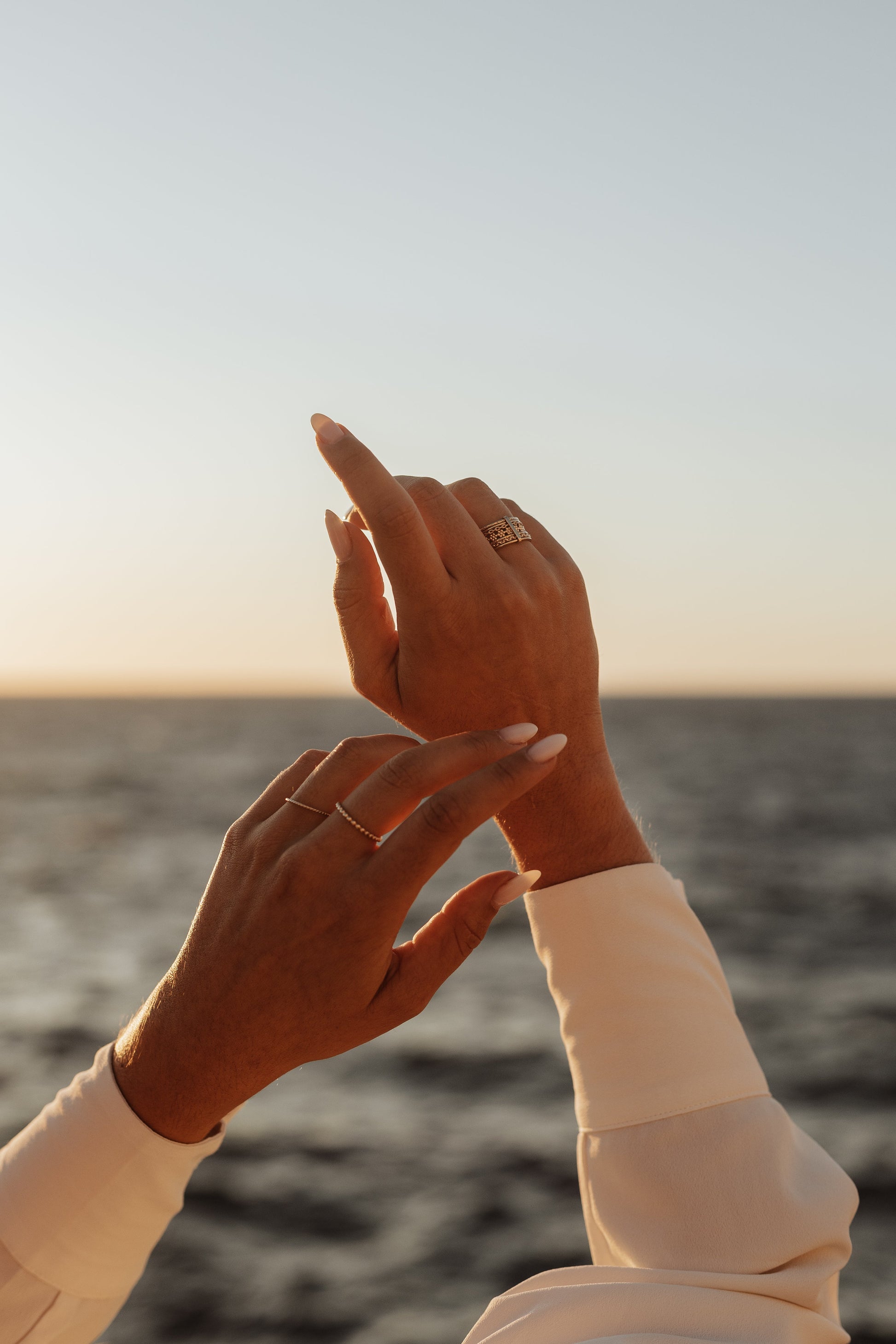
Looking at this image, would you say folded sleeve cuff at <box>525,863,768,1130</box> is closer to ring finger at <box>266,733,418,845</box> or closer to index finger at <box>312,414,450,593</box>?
ring finger at <box>266,733,418,845</box>

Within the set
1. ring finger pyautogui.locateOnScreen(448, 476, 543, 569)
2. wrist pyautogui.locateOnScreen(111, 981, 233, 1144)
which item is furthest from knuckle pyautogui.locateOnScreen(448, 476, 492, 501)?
wrist pyautogui.locateOnScreen(111, 981, 233, 1144)

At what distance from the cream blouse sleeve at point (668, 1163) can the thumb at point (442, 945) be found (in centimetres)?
17

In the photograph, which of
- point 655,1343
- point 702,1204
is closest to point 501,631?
point 702,1204

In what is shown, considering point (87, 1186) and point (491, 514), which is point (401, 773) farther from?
point (87, 1186)

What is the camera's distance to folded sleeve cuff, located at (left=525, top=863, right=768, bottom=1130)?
135 centimetres

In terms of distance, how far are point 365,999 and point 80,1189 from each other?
438 millimetres

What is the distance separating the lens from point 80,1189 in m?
1.29

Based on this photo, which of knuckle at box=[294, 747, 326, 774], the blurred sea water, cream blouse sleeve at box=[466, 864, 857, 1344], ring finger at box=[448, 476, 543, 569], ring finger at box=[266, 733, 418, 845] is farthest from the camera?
the blurred sea water

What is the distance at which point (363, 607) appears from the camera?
1594 millimetres

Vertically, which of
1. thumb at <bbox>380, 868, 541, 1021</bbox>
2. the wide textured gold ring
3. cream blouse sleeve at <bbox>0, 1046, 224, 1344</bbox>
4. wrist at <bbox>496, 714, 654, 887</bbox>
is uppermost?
the wide textured gold ring

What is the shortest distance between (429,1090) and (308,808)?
884cm

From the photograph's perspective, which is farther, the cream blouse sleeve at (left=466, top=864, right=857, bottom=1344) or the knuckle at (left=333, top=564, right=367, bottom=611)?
the knuckle at (left=333, top=564, right=367, bottom=611)

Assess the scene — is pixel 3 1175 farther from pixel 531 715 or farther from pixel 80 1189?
pixel 531 715

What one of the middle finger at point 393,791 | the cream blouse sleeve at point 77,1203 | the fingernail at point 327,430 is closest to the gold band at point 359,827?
the middle finger at point 393,791
